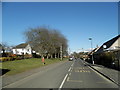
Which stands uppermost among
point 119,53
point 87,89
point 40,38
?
point 40,38

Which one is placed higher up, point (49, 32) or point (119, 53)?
point (49, 32)

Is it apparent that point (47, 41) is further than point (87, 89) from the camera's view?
Yes

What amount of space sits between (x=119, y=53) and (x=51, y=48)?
162 ft

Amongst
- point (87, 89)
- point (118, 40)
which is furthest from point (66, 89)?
point (118, 40)

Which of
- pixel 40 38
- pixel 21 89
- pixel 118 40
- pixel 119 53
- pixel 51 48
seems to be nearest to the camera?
pixel 21 89

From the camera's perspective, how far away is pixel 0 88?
35.7 feet

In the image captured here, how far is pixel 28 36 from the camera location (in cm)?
6731

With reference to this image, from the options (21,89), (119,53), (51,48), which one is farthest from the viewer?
(51,48)

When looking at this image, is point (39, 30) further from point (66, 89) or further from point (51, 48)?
point (66, 89)

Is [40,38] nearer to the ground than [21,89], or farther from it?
farther from it

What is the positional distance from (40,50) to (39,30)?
23.2 ft

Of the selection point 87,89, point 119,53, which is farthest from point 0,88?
point 119,53

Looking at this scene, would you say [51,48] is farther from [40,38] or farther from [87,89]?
[87,89]

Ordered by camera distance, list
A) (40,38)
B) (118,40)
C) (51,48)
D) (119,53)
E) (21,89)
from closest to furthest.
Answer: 1. (21,89)
2. (119,53)
3. (118,40)
4. (40,38)
5. (51,48)
